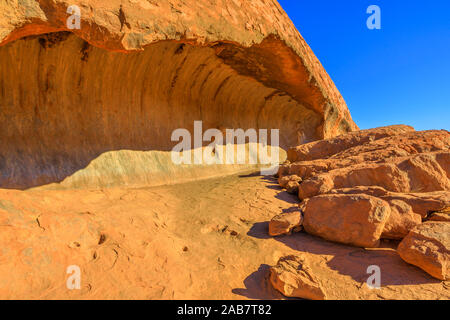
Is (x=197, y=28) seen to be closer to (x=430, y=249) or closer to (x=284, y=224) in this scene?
(x=284, y=224)

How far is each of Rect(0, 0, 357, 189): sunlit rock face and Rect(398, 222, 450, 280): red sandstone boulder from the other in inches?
145

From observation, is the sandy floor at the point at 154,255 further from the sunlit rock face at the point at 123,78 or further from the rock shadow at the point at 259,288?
the sunlit rock face at the point at 123,78

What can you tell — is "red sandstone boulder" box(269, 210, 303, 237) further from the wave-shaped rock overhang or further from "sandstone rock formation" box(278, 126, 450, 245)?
the wave-shaped rock overhang

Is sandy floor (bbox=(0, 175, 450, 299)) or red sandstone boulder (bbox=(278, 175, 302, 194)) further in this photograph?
red sandstone boulder (bbox=(278, 175, 302, 194))

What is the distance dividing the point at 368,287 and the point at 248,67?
17.3 feet

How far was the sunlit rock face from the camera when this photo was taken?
2971 mm

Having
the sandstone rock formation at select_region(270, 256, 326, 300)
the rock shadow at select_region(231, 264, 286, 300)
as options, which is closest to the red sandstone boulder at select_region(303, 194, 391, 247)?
the sandstone rock formation at select_region(270, 256, 326, 300)

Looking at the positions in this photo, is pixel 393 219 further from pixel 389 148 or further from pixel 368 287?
pixel 389 148

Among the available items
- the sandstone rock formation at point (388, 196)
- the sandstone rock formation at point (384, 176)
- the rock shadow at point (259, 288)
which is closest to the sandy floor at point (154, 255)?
the rock shadow at point (259, 288)

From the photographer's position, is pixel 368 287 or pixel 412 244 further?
pixel 412 244

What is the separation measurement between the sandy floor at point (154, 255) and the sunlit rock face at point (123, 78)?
1.14m

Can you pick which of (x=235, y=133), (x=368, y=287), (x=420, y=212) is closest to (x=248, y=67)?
(x=235, y=133)

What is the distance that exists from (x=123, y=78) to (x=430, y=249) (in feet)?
16.0
